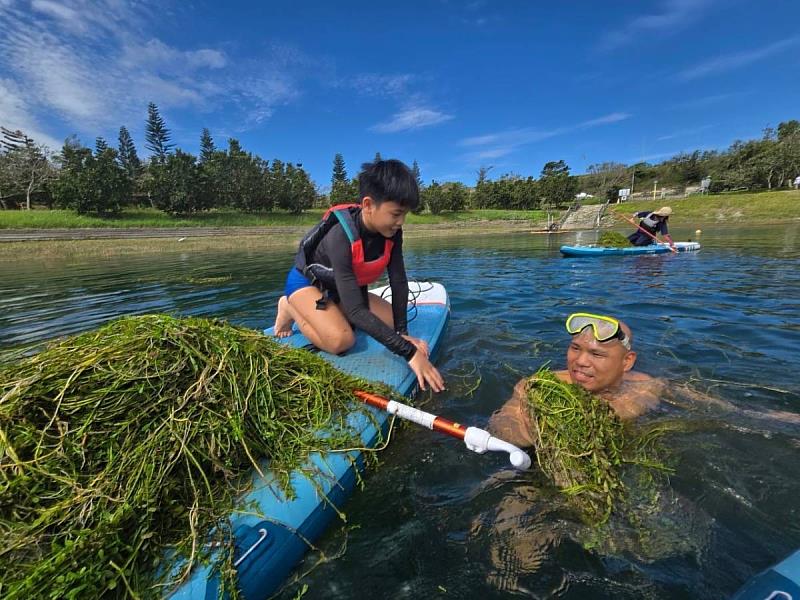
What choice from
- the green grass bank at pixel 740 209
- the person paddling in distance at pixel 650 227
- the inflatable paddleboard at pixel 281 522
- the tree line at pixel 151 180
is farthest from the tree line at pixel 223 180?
the inflatable paddleboard at pixel 281 522

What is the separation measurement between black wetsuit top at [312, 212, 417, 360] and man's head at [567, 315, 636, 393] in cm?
152

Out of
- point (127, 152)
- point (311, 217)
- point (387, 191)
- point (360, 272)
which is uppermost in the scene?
point (127, 152)

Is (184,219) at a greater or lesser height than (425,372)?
greater

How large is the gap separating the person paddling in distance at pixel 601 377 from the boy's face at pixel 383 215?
1897 mm

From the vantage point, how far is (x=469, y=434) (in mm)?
2400

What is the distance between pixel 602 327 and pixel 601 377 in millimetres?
461

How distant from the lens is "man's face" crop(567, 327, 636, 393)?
3437 mm

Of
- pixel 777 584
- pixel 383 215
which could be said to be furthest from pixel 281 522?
pixel 383 215

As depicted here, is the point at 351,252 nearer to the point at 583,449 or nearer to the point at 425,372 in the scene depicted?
the point at 425,372

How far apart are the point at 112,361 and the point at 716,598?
11.7 ft

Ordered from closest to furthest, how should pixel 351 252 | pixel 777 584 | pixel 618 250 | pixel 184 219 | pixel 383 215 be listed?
pixel 777 584
pixel 383 215
pixel 351 252
pixel 618 250
pixel 184 219

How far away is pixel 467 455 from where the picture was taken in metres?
3.25

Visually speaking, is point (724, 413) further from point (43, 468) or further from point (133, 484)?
point (43, 468)

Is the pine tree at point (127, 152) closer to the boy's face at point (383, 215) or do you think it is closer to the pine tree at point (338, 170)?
the pine tree at point (338, 170)
